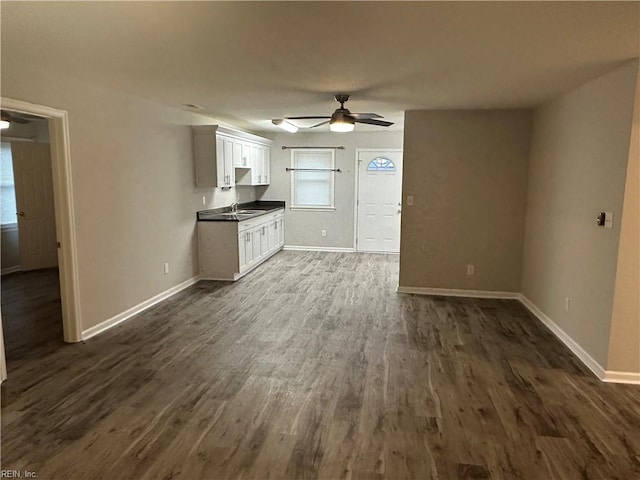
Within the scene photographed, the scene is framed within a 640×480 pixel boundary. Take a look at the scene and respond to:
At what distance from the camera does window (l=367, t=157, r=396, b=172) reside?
27.4ft

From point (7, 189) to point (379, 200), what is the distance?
645 centimetres

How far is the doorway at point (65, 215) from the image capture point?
11.7 ft

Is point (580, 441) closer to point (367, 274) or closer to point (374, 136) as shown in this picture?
point (367, 274)

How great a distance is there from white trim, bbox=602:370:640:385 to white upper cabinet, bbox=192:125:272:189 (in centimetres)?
512

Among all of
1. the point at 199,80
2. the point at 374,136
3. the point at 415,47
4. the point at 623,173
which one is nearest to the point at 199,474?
the point at 415,47

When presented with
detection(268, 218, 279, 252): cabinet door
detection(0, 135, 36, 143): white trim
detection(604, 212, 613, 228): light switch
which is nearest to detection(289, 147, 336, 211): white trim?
detection(268, 218, 279, 252): cabinet door

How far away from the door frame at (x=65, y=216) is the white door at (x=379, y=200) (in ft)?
18.7

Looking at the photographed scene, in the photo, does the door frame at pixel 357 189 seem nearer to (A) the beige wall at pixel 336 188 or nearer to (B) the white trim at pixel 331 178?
(A) the beige wall at pixel 336 188

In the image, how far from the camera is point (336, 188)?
28.2 ft

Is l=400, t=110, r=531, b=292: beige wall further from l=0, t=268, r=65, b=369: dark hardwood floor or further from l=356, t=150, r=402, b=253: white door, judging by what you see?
l=0, t=268, r=65, b=369: dark hardwood floor

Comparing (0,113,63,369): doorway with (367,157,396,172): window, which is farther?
(367,157,396,172): window

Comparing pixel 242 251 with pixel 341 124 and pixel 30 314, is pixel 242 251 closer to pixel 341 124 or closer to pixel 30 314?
pixel 30 314

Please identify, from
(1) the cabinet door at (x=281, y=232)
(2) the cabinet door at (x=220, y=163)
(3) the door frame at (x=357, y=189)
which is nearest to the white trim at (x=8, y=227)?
(2) the cabinet door at (x=220, y=163)

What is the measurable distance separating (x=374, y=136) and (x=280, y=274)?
11.4 feet
